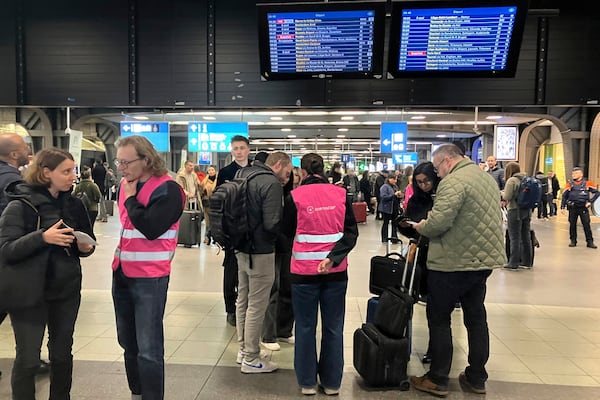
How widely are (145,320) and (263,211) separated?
1.19m

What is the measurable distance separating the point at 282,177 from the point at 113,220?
1226 centimetres

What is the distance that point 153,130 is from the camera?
1040 centimetres

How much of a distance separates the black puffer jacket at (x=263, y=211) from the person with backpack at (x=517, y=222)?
5469 mm

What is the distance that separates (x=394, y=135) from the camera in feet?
41.9

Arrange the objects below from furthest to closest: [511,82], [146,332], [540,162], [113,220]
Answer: [540,162] → [113,220] → [511,82] → [146,332]

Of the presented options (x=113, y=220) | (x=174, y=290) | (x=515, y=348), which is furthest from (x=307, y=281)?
(x=113, y=220)

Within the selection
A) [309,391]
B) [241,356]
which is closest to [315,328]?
[309,391]

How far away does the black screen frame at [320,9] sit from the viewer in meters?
3.55

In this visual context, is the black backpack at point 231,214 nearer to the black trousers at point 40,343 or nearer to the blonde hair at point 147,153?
the blonde hair at point 147,153

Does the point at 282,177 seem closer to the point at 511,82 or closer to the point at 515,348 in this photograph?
the point at 511,82

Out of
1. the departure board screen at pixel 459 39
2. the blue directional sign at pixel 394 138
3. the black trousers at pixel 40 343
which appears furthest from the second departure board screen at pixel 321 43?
the blue directional sign at pixel 394 138

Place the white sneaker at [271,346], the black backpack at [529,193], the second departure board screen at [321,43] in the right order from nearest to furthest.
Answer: the second departure board screen at [321,43]
the white sneaker at [271,346]
the black backpack at [529,193]

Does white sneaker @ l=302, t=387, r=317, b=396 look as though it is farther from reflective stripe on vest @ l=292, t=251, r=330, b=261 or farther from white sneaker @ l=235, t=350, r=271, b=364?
reflective stripe on vest @ l=292, t=251, r=330, b=261

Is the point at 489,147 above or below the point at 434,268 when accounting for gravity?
above
